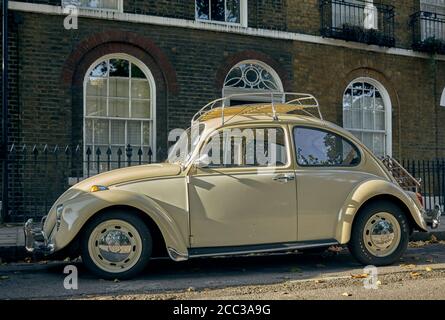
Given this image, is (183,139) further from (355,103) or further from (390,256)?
(355,103)

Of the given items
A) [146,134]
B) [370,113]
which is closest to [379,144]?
[370,113]

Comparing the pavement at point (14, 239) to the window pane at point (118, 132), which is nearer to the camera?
the pavement at point (14, 239)

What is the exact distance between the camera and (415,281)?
5.96 metres

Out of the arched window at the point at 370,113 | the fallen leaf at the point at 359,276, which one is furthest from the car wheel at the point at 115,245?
the arched window at the point at 370,113

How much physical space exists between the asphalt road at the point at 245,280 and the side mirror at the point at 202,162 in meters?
1.27

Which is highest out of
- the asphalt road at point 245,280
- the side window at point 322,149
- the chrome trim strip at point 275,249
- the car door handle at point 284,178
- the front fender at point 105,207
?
the side window at point 322,149

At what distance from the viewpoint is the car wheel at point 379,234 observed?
22.0ft

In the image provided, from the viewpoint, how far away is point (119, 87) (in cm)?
1202

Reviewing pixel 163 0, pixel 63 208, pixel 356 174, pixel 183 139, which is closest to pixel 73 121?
pixel 163 0

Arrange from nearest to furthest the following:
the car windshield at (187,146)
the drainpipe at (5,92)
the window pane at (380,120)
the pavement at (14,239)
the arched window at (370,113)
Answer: the car windshield at (187,146)
the pavement at (14,239)
the drainpipe at (5,92)
the arched window at (370,113)
the window pane at (380,120)

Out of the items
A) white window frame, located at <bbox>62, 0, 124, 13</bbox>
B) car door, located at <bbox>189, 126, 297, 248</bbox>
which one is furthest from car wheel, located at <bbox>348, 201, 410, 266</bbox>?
white window frame, located at <bbox>62, 0, 124, 13</bbox>

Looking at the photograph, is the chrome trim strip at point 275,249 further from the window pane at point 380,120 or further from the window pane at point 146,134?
the window pane at point 380,120

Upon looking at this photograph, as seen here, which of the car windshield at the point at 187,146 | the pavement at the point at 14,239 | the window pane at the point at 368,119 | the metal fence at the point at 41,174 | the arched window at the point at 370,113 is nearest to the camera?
the car windshield at the point at 187,146

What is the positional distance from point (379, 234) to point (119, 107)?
6944mm
